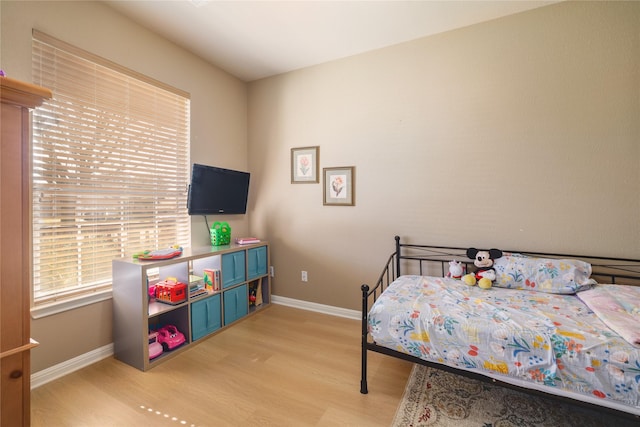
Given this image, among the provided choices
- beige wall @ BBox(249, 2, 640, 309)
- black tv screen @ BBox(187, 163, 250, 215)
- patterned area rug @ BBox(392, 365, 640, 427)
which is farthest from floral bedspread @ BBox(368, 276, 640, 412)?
black tv screen @ BBox(187, 163, 250, 215)

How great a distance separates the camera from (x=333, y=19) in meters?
2.27

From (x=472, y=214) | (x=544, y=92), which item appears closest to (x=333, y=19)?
(x=544, y=92)

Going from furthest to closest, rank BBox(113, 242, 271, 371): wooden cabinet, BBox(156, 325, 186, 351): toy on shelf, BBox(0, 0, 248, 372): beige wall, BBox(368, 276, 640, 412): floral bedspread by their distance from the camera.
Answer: BBox(156, 325, 186, 351): toy on shelf
BBox(113, 242, 271, 371): wooden cabinet
BBox(0, 0, 248, 372): beige wall
BBox(368, 276, 640, 412): floral bedspread

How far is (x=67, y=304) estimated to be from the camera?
6.23 ft

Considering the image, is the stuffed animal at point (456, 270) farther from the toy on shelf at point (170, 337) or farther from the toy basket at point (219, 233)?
the toy on shelf at point (170, 337)

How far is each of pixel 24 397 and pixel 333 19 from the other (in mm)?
2736

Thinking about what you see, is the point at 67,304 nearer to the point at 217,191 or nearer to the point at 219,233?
the point at 219,233

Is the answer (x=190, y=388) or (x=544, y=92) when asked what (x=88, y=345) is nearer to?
(x=190, y=388)

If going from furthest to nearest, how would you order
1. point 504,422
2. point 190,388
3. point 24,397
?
point 190,388 < point 504,422 < point 24,397

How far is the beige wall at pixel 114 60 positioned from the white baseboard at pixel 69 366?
0.10ft

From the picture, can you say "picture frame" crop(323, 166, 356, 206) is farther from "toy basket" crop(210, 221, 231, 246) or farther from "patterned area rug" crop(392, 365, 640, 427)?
"patterned area rug" crop(392, 365, 640, 427)

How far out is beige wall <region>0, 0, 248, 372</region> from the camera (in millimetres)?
1715

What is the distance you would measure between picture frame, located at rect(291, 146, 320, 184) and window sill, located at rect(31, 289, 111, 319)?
6.49 feet

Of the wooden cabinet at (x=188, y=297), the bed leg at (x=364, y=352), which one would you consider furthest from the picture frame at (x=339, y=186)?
the bed leg at (x=364, y=352)
